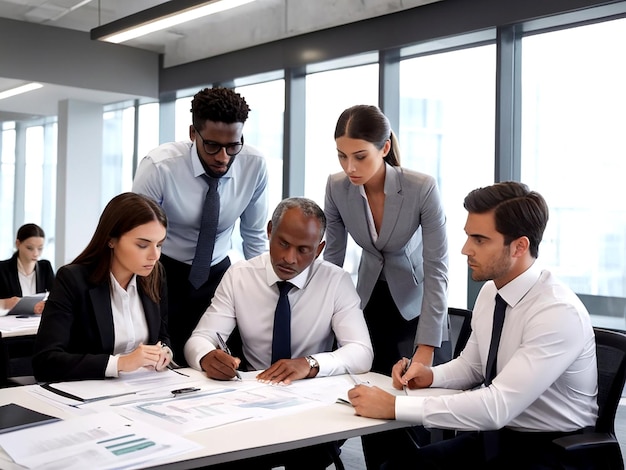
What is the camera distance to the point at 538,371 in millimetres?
1992

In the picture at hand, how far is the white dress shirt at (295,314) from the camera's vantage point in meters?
2.69

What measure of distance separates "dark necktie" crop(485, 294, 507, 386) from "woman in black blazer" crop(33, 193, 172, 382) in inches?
41.0

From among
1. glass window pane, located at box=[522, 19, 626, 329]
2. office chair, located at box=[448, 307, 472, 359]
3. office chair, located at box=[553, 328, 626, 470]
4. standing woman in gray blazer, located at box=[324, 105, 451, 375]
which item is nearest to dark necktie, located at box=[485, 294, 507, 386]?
→ office chair, located at box=[553, 328, 626, 470]

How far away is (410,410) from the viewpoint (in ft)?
6.48

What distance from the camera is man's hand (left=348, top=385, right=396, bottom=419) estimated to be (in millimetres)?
1957

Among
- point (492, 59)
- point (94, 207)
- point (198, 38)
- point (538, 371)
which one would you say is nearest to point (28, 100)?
point (94, 207)

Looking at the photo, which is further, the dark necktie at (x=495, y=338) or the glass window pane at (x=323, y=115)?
the glass window pane at (x=323, y=115)

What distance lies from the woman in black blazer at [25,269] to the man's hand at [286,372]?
11.3 ft

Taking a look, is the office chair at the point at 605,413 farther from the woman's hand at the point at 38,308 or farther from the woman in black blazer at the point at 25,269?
the woman in black blazer at the point at 25,269

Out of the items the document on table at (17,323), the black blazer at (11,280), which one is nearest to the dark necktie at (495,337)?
the document on table at (17,323)

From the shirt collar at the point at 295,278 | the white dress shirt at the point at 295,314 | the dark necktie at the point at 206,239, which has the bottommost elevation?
the white dress shirt at the point at 295,314

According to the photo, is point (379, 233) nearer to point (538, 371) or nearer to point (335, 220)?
point (335, 220)

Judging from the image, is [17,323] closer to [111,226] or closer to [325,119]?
[111,226]

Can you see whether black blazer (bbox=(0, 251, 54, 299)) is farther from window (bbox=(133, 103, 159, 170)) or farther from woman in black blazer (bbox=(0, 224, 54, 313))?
window (bbox=(133, 103, 159, 170))
